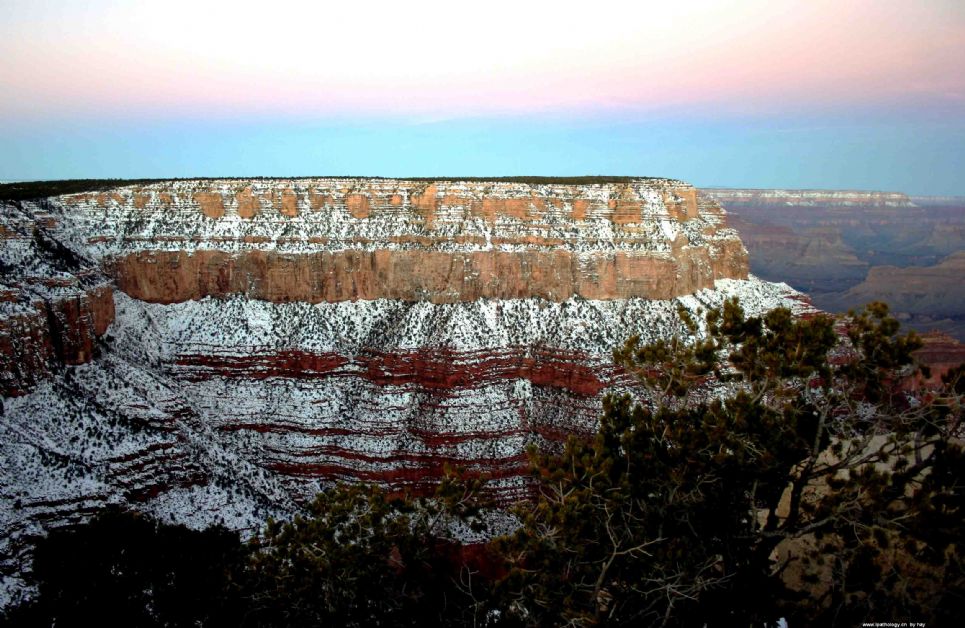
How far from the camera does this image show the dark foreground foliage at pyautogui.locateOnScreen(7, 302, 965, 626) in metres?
13.8

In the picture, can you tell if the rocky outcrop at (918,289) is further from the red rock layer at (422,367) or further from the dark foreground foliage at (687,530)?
the dark foreground foliage at (687,530)

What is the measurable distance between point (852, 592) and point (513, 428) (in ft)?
68.5

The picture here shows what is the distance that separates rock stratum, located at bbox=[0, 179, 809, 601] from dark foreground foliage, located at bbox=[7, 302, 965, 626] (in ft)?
46.2

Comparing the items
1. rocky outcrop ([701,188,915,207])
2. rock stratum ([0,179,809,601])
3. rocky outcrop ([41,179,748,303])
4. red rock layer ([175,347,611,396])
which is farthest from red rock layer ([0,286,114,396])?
rocky outcrop ([701,188,915,207])

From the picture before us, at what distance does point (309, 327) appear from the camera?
136 feet

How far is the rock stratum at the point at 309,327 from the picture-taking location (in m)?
30.8

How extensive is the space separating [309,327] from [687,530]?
31.3 metres

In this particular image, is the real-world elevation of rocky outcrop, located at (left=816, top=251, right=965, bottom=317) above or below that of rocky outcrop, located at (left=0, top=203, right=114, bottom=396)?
below

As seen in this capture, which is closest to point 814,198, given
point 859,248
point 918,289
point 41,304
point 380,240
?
point 859,248

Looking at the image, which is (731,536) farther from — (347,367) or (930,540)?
(347,367)

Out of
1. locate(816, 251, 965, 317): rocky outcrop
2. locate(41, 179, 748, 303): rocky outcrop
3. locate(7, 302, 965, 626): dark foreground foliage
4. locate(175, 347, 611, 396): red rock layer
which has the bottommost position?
locate(816, 251, 965, 317): rocky outcrop

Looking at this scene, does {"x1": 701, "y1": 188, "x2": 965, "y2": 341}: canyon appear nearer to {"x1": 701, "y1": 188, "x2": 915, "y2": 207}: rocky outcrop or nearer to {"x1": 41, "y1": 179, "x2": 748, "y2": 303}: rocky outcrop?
{"x1": 701, "y1": 188, "x2": 915, "y2": 207}: rocky outcrop

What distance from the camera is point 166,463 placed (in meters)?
31.2

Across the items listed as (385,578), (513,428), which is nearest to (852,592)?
(385,578)
